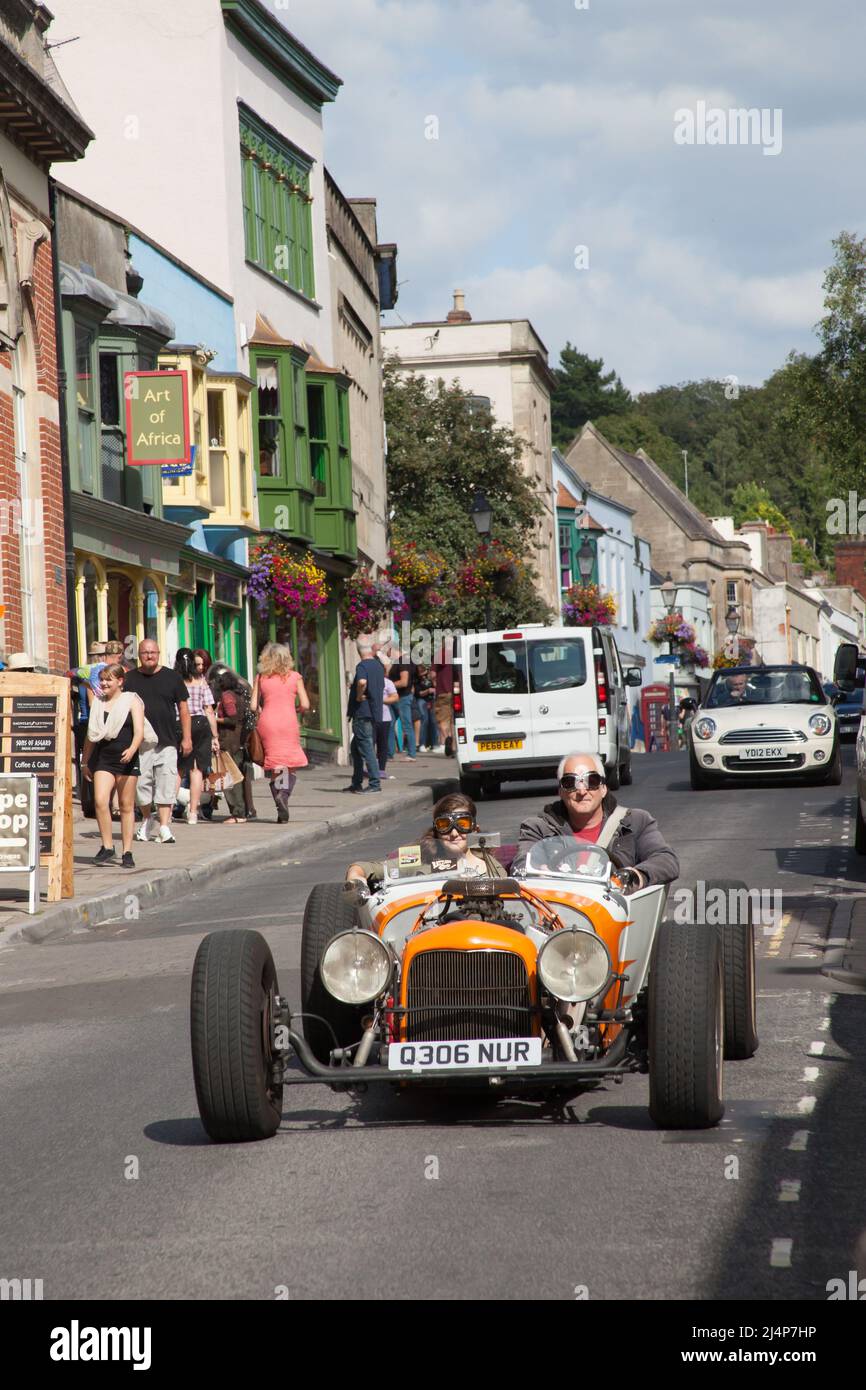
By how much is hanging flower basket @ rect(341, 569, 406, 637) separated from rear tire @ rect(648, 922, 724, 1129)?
32.7 m

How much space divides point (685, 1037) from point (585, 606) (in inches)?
2171

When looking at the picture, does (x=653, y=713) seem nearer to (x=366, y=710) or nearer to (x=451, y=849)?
(x=366, y=710)

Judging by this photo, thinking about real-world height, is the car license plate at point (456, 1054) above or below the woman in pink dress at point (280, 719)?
below

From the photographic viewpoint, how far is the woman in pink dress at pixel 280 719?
70.4 ft

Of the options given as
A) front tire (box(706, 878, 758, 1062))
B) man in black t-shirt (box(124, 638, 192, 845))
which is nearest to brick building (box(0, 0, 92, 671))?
man in black t-shirt (box(124, 638, 192, 845))

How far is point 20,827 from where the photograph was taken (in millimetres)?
14438

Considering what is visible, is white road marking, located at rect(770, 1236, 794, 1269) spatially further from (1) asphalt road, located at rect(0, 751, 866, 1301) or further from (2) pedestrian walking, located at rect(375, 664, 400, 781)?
(2) pedestrian walking, located at rect(375, 664, 400, 781)

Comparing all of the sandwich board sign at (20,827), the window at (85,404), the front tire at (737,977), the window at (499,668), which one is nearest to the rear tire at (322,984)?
the front tire at (737,977)

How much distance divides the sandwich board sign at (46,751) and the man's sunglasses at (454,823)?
7074mm

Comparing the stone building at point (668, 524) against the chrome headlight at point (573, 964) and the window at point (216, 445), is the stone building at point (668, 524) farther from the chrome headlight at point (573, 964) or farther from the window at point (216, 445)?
the chrome headlight at point (573, 964)

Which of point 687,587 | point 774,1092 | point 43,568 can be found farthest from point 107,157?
point 687,587
